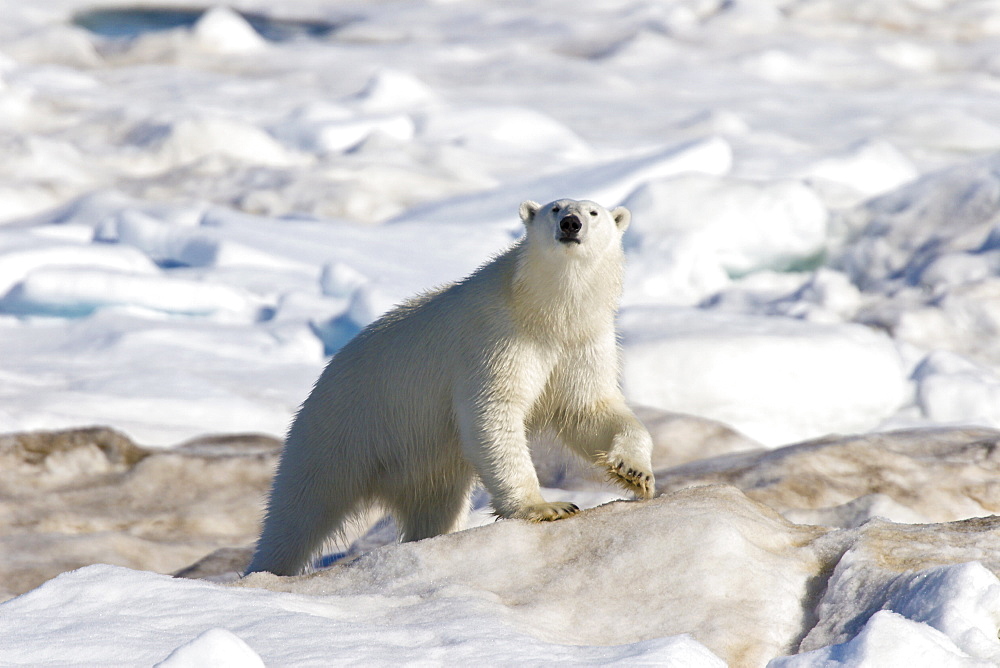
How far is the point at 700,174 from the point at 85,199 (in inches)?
248

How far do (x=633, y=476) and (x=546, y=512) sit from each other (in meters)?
0.32

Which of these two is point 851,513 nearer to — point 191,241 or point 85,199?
point 191,241

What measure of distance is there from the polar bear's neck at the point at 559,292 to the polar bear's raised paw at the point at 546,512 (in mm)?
579

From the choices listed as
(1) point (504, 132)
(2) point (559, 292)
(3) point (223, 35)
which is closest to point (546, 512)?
(2) point (559, 292)

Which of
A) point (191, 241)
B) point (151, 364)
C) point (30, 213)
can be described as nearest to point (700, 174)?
point (191, 241)

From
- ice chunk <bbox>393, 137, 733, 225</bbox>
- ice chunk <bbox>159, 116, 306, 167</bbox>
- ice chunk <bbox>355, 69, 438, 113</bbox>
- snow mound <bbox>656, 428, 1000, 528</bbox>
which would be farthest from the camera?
ice chunk <bbox>355, 69, 438, 113</bbox>

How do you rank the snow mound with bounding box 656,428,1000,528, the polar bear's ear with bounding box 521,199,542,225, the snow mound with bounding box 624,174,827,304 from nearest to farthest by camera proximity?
the polar bear's ear with bounding box 521,199,542,225, the snow mound with bounding box 656,428,1000,528, the snow mound with bounding box 624,174,827,304

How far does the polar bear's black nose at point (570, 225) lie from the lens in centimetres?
325

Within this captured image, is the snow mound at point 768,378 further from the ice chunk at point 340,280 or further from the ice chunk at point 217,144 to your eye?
the ice chunk at point 217,144

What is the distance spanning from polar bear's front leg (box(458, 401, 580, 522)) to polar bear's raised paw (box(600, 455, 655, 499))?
23cm

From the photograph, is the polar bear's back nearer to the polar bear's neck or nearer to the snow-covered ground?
the polar bear's neck

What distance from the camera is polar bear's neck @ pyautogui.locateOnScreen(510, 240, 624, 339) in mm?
3377

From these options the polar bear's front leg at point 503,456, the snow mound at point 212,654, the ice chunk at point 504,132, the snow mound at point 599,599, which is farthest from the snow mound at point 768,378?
the ice chunk at point 504,132

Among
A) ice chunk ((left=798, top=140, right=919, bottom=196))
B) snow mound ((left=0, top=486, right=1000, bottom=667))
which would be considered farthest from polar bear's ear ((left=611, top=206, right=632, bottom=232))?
ice chunk ((left=798, top=140, right=919, bottom=196))
